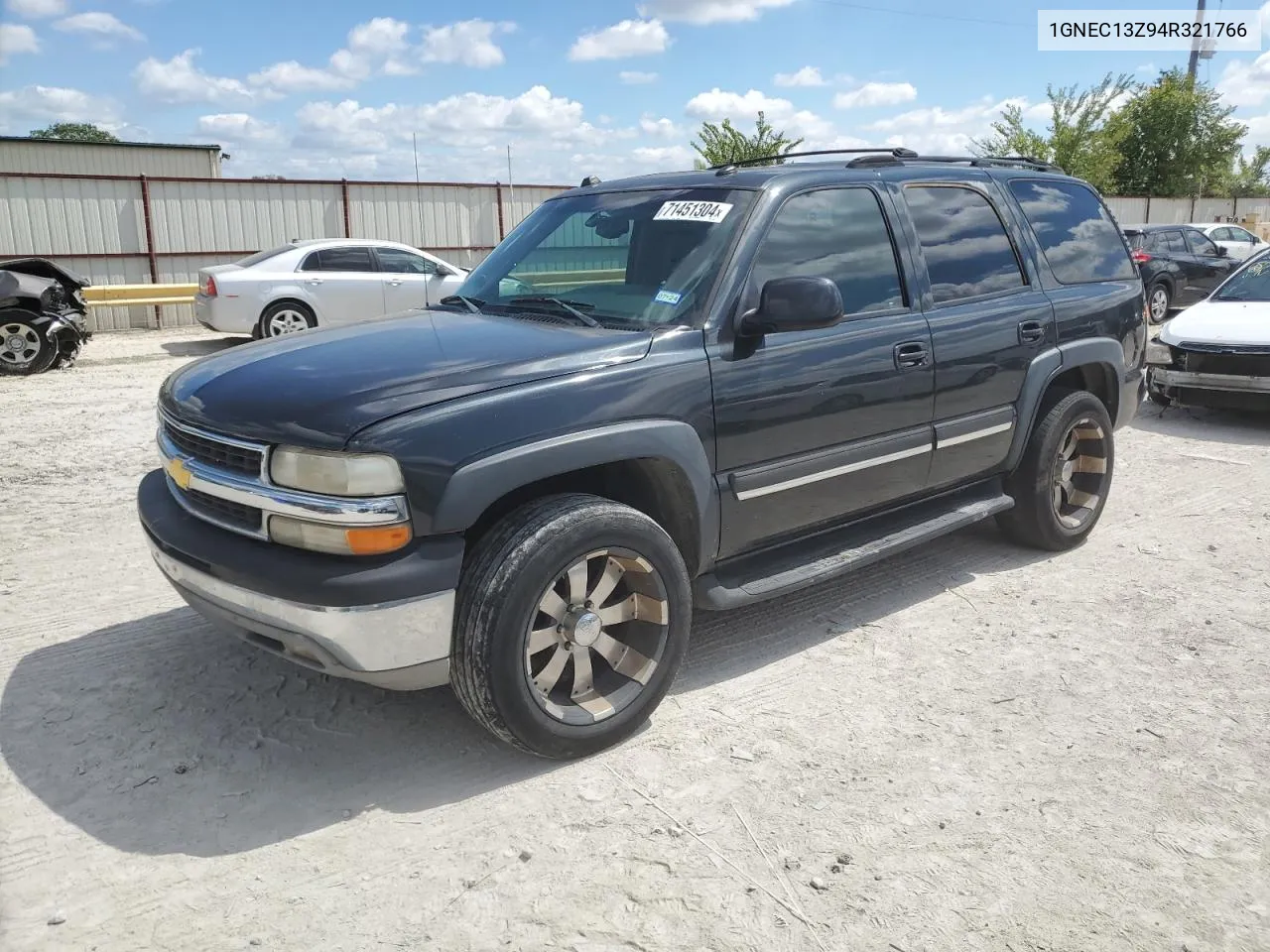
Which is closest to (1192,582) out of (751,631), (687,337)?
(751,631)

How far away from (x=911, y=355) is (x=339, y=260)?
10650 mm

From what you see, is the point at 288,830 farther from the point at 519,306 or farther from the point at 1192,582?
the point at 1192,582

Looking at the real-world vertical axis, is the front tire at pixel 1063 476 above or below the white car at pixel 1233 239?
below

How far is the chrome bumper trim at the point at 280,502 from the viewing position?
2.81m

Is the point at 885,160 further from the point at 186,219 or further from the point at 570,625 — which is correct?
the point at 186,219

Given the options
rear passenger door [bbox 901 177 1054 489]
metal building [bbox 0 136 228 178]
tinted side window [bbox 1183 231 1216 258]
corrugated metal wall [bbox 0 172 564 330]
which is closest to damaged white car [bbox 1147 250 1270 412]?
rear passenger door [bbox 901 177 1054 489]

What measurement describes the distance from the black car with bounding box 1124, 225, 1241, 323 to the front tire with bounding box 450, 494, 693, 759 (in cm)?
1591

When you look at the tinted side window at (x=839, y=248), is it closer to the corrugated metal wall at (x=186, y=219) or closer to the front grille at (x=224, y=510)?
the front grille at (x=224, y=510)

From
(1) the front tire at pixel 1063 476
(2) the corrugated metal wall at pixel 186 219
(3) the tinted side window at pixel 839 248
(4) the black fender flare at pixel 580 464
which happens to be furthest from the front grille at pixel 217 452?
(2) the corrugated metal wall at pixel 186 219

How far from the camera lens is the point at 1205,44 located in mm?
40219

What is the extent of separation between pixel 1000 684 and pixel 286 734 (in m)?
2.66

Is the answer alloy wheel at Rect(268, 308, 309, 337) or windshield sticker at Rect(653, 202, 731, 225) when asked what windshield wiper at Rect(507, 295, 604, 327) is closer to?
windshield sticker at Rect(653, 202, 731, 225)

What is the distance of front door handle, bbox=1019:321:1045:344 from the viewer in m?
4.70

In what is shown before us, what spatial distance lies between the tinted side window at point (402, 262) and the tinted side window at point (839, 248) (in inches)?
411
